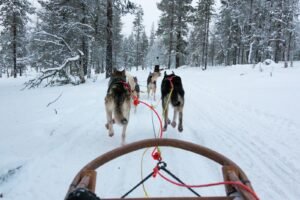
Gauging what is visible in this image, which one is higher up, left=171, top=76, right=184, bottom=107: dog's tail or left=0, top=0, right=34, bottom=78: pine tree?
left=0, top=0, right=34, bottom=78: pine tree

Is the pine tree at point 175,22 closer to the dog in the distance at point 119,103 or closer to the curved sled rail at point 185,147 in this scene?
the dog in the distance at point 119,103

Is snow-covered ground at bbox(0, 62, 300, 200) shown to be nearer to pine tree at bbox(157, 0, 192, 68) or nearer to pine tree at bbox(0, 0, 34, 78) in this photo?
pine tree at bbox(0, 0, 34, 78)

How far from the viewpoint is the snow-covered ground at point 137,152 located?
11.7ft

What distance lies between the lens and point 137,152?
4859 millimetres

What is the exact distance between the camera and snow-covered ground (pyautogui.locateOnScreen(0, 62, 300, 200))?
11.7ft

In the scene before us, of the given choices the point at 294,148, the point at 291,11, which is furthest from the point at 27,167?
the point at 291,11

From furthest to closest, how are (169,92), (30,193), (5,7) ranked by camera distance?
1. (5,7)
2. (169,92)
3. (30,193)

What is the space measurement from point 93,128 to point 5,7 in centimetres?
2966

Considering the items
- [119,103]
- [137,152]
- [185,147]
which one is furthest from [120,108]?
[185,147]

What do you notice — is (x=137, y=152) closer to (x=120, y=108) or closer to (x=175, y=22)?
(x=120, y=108)

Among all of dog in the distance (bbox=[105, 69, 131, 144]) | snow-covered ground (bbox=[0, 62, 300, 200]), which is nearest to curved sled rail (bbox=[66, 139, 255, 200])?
snow-covered ground (bbox=[0, 62, 300, 200])

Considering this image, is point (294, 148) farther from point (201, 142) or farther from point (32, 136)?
point (32, 136)

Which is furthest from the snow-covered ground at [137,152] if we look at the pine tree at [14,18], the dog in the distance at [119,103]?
the pine tree at [14,18]

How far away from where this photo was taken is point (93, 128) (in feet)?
21.2
